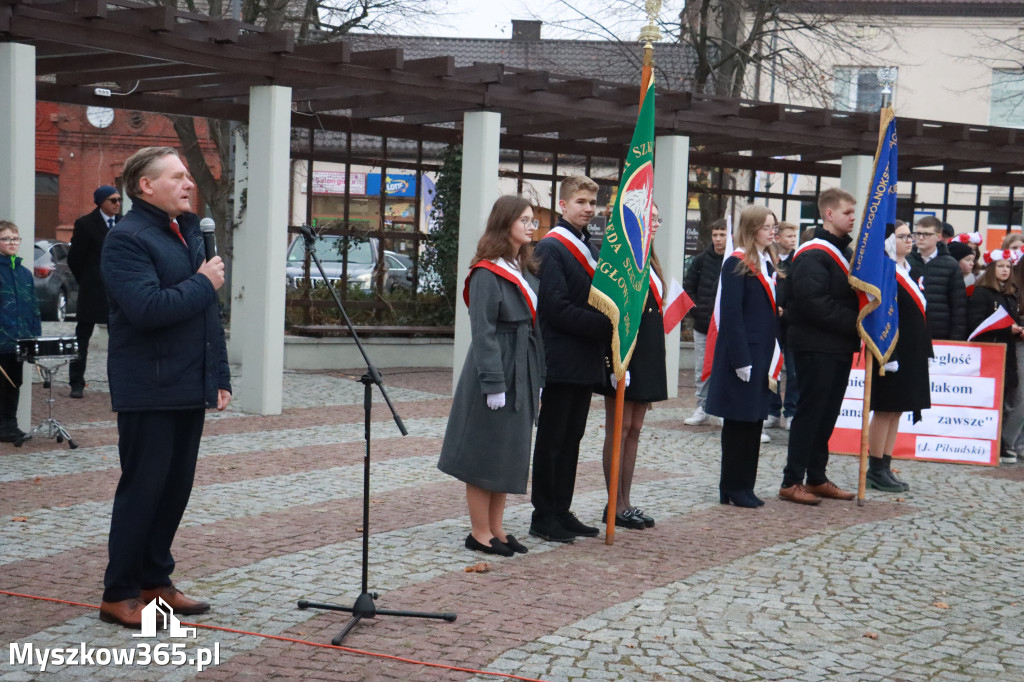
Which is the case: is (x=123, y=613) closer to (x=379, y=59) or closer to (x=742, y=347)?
(x=742, y=347)

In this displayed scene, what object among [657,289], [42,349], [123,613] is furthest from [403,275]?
[123,613]

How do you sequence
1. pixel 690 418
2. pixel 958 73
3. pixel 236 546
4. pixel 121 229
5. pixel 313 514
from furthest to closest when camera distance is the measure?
pixel 958 73 < pixel 690 418 < pixel 313 514 < pixel 236 546 < pixel 121 229

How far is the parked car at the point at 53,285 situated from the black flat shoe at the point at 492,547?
17.6m

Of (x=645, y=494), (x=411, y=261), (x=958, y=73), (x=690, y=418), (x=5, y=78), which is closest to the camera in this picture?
(x=645, y=494)

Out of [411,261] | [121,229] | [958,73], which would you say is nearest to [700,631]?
[121,229]

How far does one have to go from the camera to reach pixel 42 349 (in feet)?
31.1

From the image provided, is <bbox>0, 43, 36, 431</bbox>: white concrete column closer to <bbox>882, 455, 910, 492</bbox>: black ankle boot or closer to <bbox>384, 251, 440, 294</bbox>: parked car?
<bbox>882, 455, 910, 492</bbox>: black ankle boot

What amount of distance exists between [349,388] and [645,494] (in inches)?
248

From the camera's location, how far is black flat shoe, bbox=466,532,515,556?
21.9ft

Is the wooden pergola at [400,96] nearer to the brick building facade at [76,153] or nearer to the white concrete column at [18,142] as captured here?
the white concrete column at [18,142]

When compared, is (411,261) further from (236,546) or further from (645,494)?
(236,546)

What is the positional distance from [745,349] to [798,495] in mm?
1195

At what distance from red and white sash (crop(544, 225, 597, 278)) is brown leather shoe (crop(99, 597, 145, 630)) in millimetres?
3091

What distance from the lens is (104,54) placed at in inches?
463
